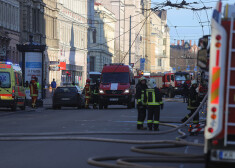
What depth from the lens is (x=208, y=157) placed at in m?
9.61

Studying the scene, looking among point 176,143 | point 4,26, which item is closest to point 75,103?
point 4,26

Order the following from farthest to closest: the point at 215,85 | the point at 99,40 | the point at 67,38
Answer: the point at 99,40 → the point at 67,38 → the point at 215,85

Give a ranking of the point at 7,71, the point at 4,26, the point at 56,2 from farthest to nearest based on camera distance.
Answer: the point at 56,2 → the point at 4,26 → the point at 7,71

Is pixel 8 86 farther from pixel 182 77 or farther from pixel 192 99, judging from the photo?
pixel 182 77

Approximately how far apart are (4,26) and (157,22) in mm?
143090

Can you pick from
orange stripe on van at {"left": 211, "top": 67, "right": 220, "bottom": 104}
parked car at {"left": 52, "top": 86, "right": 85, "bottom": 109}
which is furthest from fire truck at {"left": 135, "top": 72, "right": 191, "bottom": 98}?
orange stripe on van at {"left": 211, "top": 67, "right": 220, "bottom": 104}

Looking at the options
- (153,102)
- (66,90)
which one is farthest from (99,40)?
(153,102)

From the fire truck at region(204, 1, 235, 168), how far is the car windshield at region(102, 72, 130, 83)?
3078 centimetres

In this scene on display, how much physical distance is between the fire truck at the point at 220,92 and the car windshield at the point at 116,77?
30.8 meters

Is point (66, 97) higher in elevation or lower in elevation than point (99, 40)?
lower

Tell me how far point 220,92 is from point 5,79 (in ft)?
80.9

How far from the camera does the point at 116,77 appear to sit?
40688mm

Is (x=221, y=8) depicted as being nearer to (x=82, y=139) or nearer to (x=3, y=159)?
(x=3, y=159)

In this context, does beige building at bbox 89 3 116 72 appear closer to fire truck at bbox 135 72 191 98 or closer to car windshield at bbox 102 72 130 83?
fire truck at bbox 135 72 191 98
